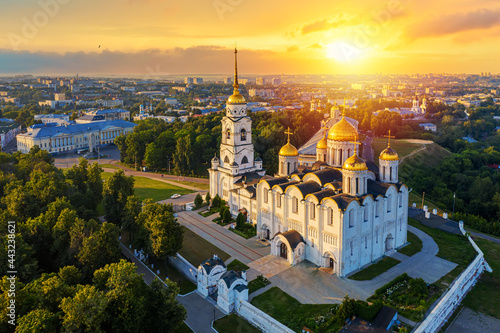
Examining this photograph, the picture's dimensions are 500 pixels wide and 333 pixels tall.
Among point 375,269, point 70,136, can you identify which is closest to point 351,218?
point 375,269

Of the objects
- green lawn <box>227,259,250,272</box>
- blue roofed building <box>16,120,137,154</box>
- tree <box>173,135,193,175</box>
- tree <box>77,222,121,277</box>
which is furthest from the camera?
blue roofed building <box>16,120,137,154</box>

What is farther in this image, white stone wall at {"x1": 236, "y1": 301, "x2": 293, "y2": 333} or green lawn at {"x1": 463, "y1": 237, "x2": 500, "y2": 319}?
green lawn at {"x1": 463, "y1": 237, "x2": 500, "y2": 319}

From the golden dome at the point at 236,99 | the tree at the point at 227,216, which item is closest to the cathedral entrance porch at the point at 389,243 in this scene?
the tree at the point at 227,216

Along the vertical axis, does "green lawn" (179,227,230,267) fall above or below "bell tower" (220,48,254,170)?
below

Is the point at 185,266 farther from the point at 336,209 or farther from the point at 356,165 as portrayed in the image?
the point at 356,165

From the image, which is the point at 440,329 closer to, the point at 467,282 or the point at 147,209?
the point at 467,282

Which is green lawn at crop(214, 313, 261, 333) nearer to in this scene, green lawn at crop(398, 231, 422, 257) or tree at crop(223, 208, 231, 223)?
tree at crop(223, 208, 231, 223)

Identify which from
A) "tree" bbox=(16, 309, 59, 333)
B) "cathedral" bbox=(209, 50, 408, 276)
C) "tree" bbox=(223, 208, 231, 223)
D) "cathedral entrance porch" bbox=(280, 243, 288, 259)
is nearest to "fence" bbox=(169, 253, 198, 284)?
"cathedral" bbox=(209, 50, 408, 276)

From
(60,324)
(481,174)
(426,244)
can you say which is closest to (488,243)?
(426,244)
